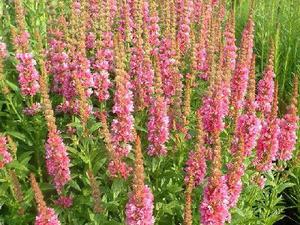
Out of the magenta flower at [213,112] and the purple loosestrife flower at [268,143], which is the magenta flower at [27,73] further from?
the purple loosestrife flower at [268,143]

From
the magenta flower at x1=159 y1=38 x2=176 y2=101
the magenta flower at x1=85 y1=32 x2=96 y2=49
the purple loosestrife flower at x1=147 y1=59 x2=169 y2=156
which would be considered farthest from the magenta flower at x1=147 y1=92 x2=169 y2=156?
the magenta flower at x1=85 y1=32 x2=96 y2=49

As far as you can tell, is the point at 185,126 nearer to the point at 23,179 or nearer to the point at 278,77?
the point at 23,179

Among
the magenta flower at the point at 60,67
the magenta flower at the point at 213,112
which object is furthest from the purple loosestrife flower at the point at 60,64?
the magenta flower at the point at 213,112

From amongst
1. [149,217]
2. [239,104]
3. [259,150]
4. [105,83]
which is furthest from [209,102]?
[149,217]

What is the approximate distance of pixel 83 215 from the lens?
4215 millimetres

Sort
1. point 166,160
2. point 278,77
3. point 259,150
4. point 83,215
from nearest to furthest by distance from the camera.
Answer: point 259,150
point 83,215
point 166,160
point 278,77

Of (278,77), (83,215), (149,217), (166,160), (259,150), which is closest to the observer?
(149,217)

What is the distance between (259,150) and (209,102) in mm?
603

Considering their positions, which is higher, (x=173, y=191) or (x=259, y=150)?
(x=259, y=150)

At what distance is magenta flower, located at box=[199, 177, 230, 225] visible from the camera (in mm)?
→ 3170

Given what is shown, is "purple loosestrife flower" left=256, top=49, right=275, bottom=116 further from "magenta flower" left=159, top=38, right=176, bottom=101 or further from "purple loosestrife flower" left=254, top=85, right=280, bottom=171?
"magenta flower" left=159, top=38, right=176, bottom=101

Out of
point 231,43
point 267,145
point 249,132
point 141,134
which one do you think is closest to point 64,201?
point 141,134

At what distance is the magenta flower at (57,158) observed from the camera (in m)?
3.66

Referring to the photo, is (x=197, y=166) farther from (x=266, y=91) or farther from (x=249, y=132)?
(x=266, y=91)
